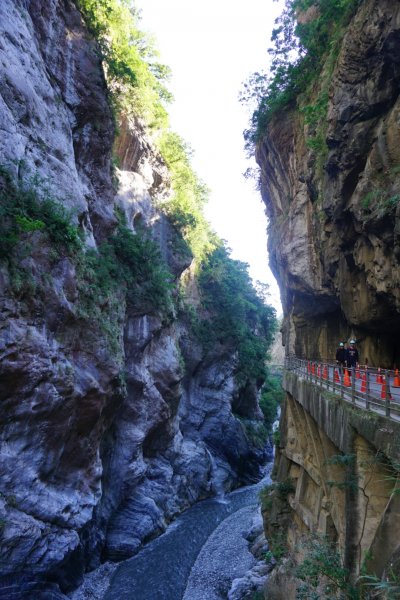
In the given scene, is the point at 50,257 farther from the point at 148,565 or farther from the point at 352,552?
the point at 148,565

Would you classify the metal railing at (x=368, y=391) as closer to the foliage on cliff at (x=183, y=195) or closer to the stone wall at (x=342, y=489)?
the stone wall at (x=342, y=489)

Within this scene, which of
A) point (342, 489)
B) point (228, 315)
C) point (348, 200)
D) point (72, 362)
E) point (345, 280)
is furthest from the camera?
point (228, 315)

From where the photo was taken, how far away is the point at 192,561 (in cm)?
1688

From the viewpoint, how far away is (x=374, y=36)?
11469 millimetres

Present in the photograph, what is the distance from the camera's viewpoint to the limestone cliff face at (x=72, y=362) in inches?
406

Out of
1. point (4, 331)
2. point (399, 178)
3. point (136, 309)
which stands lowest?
point (4, 331)

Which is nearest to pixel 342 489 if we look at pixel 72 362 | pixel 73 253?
pixel 72 362

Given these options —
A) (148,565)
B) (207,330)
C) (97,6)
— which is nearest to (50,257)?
(148,565)

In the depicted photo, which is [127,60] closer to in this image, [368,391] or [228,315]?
[228,315]

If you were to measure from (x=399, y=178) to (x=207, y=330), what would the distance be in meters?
22.3

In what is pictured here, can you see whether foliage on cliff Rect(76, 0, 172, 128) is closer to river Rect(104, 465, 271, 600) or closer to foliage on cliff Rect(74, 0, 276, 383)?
foliage on cliff Rect(74, 0, 276, 383)

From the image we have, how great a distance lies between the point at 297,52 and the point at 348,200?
10826 millimetres

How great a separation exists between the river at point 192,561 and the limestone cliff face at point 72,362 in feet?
2.54

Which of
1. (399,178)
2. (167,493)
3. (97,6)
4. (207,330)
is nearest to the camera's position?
(399,178)
